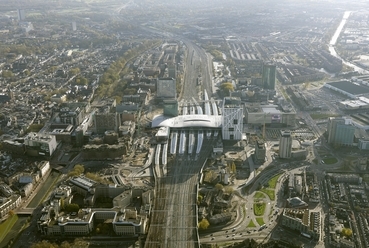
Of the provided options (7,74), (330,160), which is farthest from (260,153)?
(7,74)

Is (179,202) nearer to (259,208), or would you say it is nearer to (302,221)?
(259,208)

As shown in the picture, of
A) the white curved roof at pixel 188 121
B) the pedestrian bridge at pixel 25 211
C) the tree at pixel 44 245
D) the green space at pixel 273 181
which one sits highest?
the white curved roof at pixel 188 121

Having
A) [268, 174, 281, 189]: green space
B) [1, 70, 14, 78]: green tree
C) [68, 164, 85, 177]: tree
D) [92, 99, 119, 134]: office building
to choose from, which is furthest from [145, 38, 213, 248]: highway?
[1, 70, 14, 78]: green tree

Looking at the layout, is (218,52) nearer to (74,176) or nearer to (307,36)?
(307,36)

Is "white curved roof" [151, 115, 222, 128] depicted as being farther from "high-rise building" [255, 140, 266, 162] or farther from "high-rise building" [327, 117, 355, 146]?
"high-rise building" [327, 117, 355, 146]

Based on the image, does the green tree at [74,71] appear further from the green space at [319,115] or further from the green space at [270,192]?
the green space at [270,192]

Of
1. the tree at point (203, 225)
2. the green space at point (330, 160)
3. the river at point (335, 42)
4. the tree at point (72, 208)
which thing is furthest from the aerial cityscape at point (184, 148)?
the river at point (335, 42)
